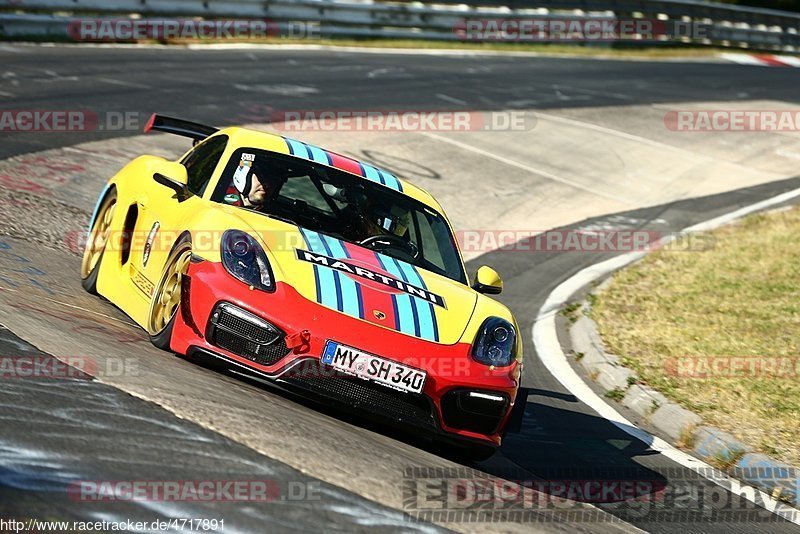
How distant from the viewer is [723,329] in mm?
9312

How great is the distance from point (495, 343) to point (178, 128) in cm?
330

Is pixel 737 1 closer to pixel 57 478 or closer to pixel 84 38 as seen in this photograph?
pixel 84 38

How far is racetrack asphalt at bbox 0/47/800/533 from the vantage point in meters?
5.86

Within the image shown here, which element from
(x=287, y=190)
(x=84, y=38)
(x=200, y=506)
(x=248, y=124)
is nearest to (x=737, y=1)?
(x=84, y=38)

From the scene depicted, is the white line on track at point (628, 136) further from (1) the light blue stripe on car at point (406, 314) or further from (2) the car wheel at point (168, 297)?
(2) the car wheel at point (168, 297)

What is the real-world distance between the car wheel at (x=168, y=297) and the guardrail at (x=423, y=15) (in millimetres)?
14653

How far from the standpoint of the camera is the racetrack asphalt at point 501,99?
5855mm

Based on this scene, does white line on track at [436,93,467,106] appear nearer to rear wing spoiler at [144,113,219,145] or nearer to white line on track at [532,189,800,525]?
white line on track at [532,189,800,525]

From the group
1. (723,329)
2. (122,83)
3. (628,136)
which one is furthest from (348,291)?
(628,136)

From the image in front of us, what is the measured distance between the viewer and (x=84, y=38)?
20484mm

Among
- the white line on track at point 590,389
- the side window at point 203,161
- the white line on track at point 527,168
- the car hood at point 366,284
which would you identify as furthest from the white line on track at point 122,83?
the car hood at point 366,284

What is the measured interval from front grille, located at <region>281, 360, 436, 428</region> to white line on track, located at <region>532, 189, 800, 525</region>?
2081mm

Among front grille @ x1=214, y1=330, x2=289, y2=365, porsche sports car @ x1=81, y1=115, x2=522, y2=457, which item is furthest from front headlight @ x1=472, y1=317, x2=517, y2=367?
front grille @ x1=214, y1=330, x2=289, y2=365

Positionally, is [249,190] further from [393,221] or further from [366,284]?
[366,284]
